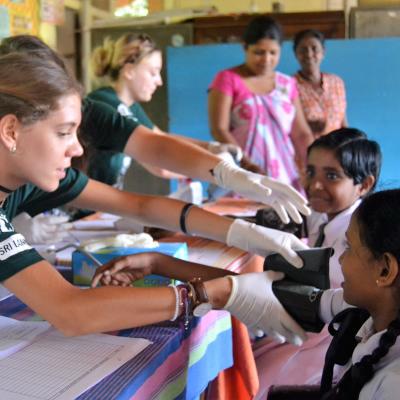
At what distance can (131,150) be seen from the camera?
1800 mm

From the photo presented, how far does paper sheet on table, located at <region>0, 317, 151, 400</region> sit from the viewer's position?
0.79m

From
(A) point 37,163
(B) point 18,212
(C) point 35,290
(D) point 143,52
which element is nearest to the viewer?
(C) point 35,290

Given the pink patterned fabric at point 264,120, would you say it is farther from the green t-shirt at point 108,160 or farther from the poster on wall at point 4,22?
the poster on wall at point 4,22

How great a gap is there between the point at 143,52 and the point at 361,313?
1757mm

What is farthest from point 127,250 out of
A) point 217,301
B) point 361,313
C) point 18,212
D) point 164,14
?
point 164,14

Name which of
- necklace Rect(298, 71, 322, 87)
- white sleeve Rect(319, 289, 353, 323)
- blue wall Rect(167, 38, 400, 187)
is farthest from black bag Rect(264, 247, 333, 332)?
necklace Rect(298, 71, 322, 87)

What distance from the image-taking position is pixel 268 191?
1.50m

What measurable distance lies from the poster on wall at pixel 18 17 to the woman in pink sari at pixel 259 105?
974 mm

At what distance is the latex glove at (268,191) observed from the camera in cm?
152

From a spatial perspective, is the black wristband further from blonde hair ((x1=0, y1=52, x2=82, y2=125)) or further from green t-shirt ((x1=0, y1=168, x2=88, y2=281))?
blonde hair ((x1=0, y1=52, x2=82, y2=125))

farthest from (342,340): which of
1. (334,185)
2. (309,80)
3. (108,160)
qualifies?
(309,80)

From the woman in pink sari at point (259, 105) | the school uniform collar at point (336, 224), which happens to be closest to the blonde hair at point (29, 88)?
the school uniform collar at point (336, 224)

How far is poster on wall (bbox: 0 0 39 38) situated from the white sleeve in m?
1.94

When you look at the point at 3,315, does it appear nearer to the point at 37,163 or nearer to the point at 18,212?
the point at 37,163
